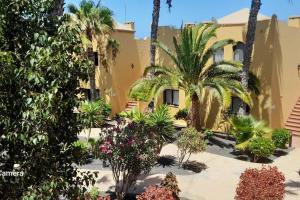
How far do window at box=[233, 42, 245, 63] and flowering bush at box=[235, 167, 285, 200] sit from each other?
14.4 meters

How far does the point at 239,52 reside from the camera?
81.3 ft

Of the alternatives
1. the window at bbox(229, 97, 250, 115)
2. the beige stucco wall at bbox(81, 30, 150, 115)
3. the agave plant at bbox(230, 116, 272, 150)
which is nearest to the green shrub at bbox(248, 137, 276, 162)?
the agave plant at bbox(230, 116, 272, 150)

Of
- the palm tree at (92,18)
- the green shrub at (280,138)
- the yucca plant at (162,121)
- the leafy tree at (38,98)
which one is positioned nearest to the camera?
the leafy tree at (38,98)

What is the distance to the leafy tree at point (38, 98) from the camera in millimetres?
5617

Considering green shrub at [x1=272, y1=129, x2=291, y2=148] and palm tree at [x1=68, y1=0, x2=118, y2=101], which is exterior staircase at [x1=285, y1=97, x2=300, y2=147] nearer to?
green shrub at [x1=272, y1=129, x2=291, y2=148]

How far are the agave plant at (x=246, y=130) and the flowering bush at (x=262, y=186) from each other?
8451 millimetres

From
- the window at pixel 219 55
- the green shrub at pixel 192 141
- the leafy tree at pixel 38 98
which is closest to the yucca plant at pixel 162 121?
the green shrub at pixel 192 141

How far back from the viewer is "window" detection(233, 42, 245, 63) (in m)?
24.6

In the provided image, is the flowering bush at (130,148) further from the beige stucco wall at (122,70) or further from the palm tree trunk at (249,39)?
the beige stucco wall at (122,70)

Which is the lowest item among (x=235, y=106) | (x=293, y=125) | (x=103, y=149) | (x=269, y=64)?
(x=293, y=125)

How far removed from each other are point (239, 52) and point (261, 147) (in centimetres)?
804

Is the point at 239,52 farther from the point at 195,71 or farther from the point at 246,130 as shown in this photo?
the point at 246,130

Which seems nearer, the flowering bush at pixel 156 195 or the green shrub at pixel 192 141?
the flowering bush at pixel 156 195

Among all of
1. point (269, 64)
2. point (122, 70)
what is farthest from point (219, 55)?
point (122, 70)
